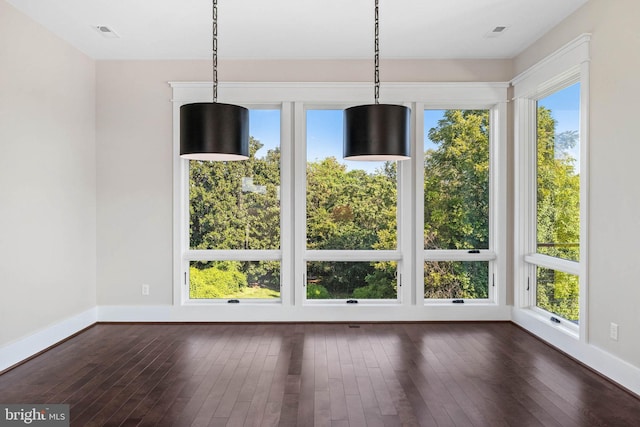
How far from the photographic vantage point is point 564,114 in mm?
4332

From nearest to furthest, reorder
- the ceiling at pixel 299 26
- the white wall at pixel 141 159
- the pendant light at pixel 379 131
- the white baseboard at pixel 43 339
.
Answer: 1. the pendant light at pixel 379 131
2. the white baseboard at pixel 43 339
3. the ceiling at pixel 299 26
4. the white wall at pixel 141 159

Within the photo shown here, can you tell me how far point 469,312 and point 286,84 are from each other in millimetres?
3389

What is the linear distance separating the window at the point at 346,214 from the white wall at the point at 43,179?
8.15ft

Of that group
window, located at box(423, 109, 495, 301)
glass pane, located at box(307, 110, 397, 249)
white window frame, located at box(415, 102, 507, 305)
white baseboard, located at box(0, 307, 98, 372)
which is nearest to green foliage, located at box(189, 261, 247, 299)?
glass pane, located at box(307, 110, 397, 249)

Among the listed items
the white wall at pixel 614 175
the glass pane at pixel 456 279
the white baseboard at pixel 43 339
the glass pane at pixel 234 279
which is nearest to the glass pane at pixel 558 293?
the white wall at pixel 614 175

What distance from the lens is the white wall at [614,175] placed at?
3223 mm

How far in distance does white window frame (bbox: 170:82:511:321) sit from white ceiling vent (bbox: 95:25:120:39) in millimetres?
868

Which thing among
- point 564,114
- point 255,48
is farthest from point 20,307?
point 564,114

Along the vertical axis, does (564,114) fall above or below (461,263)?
above

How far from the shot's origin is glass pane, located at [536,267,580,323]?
4.13 m

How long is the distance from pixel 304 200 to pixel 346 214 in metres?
0.53

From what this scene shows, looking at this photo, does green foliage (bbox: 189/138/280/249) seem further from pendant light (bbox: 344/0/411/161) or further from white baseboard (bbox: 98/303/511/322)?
pendant light (bbox: 344/0/411/161)

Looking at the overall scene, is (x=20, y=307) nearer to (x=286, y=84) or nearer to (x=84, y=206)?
(x=84, y=206)

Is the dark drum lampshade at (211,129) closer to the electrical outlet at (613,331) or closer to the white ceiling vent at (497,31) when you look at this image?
the white ceiling vent at (497,31)
